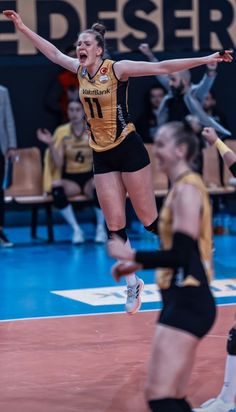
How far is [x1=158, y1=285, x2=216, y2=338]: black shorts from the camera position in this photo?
16.5 feet

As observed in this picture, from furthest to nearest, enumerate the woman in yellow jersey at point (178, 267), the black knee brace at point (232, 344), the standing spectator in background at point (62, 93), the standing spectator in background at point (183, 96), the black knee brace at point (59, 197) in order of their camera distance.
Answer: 1. the standing spectator in background at point (62, 93)
2. the black knee brace at point (59, 197)
3. the standing spectator in background at point (183, 96)
4. the black knee brace at point (232, 344)
5. the woman in yellow jersey at point (178, 267)

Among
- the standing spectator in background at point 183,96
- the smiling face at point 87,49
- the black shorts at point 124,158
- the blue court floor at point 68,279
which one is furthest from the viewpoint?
the standing spectator in background at point 183,96

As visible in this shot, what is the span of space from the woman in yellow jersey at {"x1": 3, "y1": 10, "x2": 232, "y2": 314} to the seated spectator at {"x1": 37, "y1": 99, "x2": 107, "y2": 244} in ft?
15.6

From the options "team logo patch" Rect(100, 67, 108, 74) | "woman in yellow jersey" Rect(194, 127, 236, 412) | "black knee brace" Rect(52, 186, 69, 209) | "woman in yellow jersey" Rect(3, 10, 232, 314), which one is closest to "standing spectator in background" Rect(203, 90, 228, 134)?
"black knee brace" Rect(52, 186, 69, 209)

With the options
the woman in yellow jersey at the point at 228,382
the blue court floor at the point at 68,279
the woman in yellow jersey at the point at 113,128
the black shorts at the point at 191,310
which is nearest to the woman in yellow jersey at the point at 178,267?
the black shorts at the point at 191,310

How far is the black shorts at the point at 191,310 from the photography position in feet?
16.5

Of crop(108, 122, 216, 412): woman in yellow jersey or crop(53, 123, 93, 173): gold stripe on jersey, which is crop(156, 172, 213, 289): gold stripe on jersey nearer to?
crop(108, 122, 216, 412): woman in yellow jersey

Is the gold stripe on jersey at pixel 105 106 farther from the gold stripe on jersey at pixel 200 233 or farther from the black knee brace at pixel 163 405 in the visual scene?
the black knee brace at pixel 163 405

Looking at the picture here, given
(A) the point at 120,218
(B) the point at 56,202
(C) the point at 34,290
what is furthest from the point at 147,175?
(B) the point at 56,202

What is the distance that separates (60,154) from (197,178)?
8.64 m

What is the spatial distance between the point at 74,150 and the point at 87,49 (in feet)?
18.3

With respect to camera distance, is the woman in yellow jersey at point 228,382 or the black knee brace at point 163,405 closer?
the black knee brace at point 163,405

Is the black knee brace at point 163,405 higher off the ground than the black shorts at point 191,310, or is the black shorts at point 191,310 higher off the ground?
the black shorts at point 191,310

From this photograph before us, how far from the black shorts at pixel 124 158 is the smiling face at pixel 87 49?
75cm
